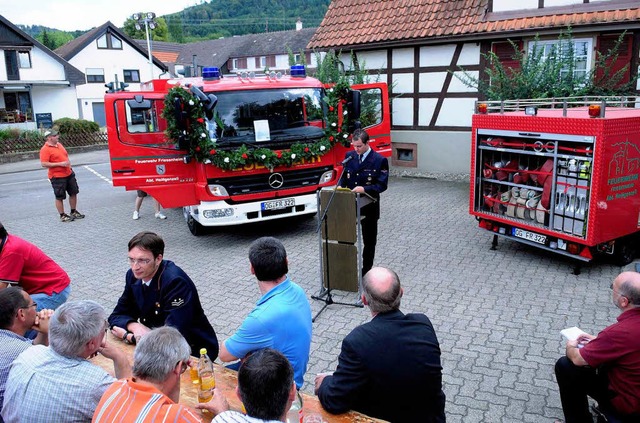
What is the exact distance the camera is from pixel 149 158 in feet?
29.3

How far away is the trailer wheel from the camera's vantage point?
24.5 feet

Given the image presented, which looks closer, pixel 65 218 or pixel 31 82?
pixel 65 218

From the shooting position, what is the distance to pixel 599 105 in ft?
21.8

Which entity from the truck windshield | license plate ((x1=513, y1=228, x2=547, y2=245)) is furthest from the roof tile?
license plate ((x1=513, y1=228, x2=547, y2=245))

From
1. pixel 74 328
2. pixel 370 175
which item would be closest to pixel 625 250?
pixel 370 175

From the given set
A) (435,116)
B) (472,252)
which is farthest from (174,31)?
(472,252)

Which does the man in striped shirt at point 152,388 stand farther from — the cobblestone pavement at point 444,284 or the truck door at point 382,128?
the truck door at point 382,128

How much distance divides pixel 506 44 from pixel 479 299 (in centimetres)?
918

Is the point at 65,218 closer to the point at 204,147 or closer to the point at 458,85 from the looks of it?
the point at 204,147

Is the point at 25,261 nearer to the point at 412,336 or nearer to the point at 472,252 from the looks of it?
the point at 412,336

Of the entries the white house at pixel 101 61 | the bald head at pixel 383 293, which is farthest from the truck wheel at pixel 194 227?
the white house at pixel 101 61

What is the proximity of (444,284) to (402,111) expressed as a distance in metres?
9.75

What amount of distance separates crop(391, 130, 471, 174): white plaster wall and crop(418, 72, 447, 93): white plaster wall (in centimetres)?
120

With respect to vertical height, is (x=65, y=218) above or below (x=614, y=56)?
below
